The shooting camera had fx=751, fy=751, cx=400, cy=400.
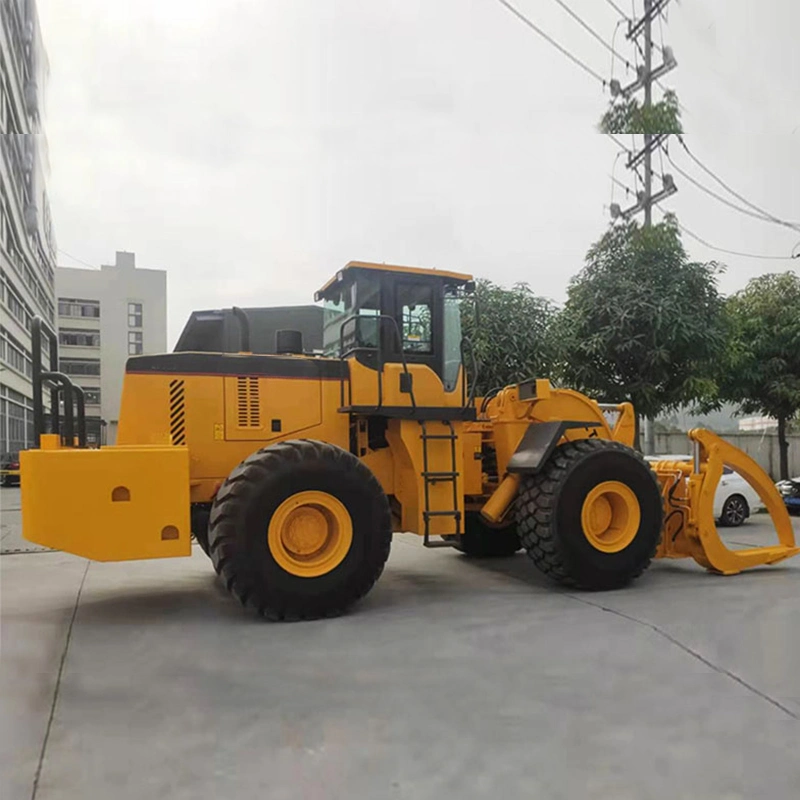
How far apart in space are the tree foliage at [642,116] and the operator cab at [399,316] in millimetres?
1904

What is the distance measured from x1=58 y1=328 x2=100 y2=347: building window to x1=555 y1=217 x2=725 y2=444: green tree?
22.7 feet

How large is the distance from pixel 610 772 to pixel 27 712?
9.13 feet

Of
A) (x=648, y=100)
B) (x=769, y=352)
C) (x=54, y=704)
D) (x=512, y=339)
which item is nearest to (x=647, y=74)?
(x=648, y=100)

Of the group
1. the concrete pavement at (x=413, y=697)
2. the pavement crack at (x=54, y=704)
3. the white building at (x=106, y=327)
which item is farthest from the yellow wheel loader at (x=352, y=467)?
the pavement crack at (x=54, y=704)

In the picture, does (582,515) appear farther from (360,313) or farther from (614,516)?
(360,313)

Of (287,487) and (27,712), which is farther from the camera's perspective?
(287,487)

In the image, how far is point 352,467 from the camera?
5664 mm

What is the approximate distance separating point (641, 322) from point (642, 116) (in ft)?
16.3

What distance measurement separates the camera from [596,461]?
6605 millimetres

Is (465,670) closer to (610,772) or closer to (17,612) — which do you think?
(610,772)

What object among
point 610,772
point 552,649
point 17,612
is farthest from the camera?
point 17,612

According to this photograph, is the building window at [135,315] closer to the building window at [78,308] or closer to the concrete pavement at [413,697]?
the building window at [78,308]

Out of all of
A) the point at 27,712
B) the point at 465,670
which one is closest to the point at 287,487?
the point at 465,670

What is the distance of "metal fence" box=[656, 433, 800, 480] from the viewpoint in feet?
71.7
